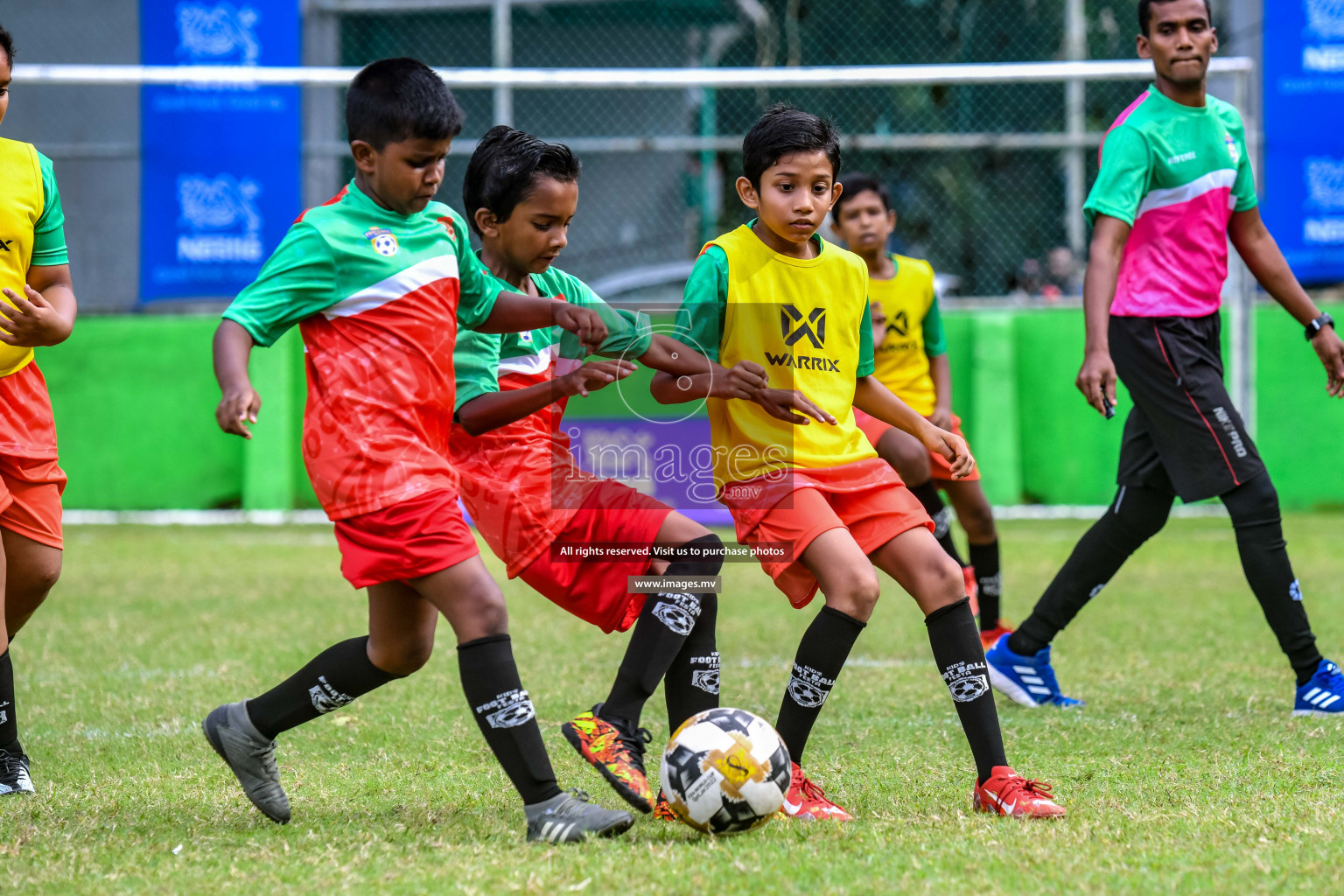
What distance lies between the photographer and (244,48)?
11672 millimetres

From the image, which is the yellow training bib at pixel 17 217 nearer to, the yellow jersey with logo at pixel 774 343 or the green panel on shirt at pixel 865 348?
the yellow jersey with logo at pixel 774 343

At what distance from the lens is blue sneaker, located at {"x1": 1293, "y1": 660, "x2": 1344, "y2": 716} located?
4375mm

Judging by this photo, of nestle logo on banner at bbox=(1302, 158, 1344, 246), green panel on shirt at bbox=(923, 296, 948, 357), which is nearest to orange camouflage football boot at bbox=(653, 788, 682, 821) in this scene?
green panel on shirt at bbox=(923, 296, 948, 357)

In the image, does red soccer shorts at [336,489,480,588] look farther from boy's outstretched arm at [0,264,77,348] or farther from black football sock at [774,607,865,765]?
boy's outstretched arm at [0,264,77,348]

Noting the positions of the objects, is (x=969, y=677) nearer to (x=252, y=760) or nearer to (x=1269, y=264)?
(x=252, y=760)

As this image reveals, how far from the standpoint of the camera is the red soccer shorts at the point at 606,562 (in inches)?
137

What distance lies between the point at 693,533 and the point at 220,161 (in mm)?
8760

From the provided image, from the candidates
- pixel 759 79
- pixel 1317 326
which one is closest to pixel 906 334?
pixel 1317 326

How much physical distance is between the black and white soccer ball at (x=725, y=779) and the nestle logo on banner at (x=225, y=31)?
9973 millimetres

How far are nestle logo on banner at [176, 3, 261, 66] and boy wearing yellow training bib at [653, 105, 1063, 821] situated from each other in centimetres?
917

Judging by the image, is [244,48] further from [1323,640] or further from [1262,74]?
[1323,640]

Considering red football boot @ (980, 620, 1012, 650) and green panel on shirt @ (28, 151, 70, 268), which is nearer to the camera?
green panel on shirt @ (28, 151, 70, 268)

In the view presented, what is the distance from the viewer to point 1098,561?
189 inches

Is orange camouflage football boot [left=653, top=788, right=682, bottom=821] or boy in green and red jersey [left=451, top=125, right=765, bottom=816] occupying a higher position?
boy in green and red jersey [left=451, top=125, right=765, bottom=816]
